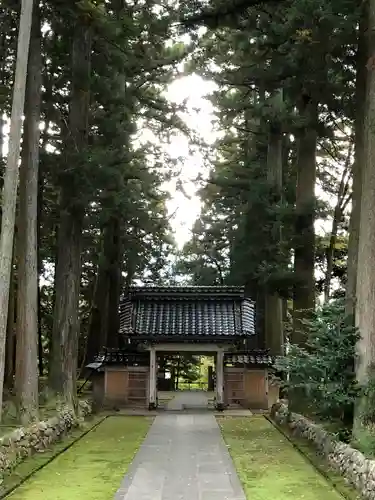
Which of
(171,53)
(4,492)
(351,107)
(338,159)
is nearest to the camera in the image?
(4,492)

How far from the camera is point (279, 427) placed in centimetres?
1429

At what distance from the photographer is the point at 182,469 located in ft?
29.1

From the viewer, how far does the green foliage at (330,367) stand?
9.23 metres

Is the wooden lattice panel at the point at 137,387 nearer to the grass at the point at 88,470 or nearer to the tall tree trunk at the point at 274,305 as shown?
the tall tree trunk at the point at 274,305

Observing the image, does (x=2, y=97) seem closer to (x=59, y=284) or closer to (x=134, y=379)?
(x=59, y=284)

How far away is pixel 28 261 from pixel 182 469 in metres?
4.46

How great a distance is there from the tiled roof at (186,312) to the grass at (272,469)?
16.6 ft

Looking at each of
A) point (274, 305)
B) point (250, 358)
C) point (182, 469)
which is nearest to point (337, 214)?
point (274, 305)

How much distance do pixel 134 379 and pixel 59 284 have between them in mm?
6040

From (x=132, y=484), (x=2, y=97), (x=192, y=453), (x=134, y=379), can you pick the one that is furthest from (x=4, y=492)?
(x=134, y=379)

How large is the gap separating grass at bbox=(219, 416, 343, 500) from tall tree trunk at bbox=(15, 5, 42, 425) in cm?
366

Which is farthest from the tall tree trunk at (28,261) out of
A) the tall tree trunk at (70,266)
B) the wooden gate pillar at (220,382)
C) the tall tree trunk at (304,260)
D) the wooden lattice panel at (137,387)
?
the wooden gate pillar at (220,382)

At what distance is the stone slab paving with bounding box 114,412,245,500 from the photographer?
23.9ft

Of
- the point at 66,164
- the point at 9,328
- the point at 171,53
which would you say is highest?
the point at 171,53
